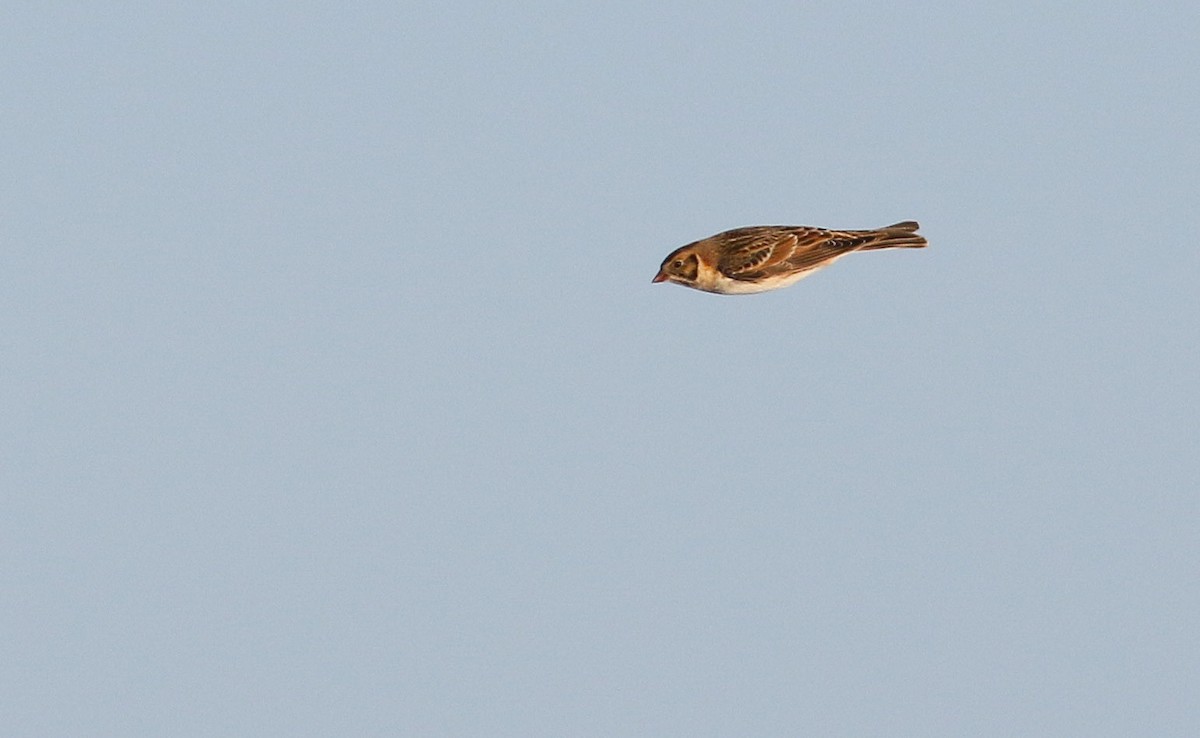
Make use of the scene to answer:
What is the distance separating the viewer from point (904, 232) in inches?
3605

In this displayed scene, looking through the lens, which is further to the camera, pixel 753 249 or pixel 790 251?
pixel 790 251

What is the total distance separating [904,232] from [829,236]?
145 cm

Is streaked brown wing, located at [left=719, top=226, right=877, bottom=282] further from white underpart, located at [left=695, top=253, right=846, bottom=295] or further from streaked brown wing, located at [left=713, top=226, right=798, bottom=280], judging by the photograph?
white underpart, located at [left=695, top=253, right=846, bottom=295]

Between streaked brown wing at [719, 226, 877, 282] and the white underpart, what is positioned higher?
streaked brown wing at [719, 226, 877, 282]

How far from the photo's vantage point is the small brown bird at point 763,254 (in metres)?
90.4

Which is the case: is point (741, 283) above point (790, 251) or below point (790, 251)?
below

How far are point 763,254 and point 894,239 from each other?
8.80 ft

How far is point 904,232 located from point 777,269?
8.85ft

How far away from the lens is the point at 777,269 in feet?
298

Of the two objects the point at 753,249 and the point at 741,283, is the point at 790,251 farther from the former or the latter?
the point at 741,283

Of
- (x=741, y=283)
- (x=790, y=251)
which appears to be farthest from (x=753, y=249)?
(x=790, y=251)

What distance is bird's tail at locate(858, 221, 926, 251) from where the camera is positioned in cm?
9138

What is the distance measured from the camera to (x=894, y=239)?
91.4 m

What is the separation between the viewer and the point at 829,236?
91.4 meters
